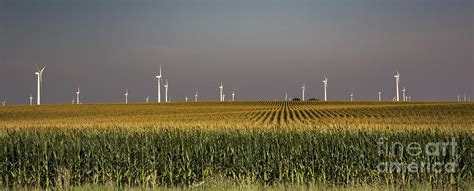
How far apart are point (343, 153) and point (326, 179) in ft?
4.87

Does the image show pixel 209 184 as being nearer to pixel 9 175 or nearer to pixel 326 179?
pixel 326 179

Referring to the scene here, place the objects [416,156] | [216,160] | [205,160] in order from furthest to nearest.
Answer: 1. [216,160]
2. [205,160]
3. [416,156]

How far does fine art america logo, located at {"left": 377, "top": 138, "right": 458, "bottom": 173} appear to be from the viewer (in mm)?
22031

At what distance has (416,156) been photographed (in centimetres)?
2272

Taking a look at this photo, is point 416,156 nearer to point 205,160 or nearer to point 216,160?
point 216,160

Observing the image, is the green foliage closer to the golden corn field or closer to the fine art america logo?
the golden corn field

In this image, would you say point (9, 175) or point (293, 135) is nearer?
point (9, 175)

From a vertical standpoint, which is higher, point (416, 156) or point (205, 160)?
point (416, 156)

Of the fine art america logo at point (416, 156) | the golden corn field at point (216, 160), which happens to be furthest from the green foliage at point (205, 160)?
the fine art america logo at point (416, 156)

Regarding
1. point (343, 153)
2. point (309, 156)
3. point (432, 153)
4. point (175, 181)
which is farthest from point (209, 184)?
point (432, 153)

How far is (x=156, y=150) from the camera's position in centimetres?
Answer: 2370

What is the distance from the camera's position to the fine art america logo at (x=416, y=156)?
2203cm

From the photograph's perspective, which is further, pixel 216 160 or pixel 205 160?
pixel 216 160

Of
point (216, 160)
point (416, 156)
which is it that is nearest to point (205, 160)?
point (216, 160)
